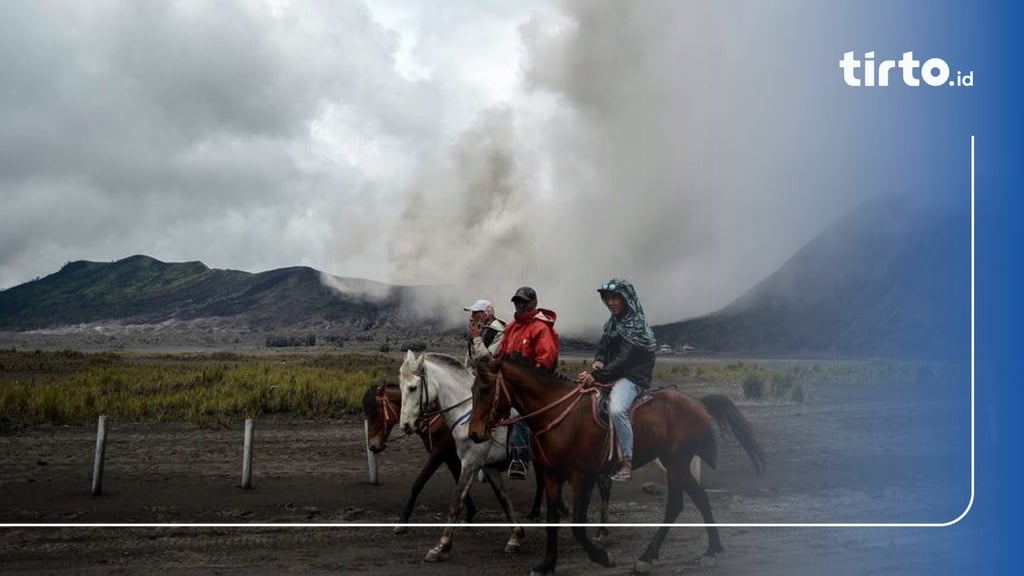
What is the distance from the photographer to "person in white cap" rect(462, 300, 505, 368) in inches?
323

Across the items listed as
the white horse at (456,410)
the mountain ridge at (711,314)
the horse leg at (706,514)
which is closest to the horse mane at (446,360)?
the white horse at (456,410)

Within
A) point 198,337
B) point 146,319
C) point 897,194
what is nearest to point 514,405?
point 897,194

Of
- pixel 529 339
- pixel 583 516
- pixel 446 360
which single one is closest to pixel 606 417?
pixel 583 516

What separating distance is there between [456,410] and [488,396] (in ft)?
3.79

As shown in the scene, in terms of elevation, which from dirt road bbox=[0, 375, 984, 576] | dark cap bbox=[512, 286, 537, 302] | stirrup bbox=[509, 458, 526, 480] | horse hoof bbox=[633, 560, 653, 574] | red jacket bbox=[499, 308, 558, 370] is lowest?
dirt road bbox=[0, 375, 984, 576]

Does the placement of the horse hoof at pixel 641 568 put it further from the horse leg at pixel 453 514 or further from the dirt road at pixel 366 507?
the horse leg at pixel 453 514

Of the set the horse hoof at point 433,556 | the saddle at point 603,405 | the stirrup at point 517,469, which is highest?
the saddle at point 603,405

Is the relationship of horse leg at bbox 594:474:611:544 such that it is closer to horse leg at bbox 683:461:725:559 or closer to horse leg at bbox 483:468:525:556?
horse leg at bbox 483:468:525:556

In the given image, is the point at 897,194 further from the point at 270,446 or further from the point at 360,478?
the point at 270,446

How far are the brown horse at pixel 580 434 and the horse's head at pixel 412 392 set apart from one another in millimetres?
1098

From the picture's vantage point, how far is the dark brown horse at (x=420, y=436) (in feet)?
26.1

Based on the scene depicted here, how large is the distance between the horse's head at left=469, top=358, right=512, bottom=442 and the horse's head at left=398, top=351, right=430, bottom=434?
1.06m

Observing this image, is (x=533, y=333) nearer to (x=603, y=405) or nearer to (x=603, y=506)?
(x=603, y=405)

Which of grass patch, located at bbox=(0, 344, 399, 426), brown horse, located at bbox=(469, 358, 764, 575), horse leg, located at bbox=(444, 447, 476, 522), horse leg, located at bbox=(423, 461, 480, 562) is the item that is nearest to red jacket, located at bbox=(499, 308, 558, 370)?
brown horse, located at bbox=(469, 358, 764, 575)
